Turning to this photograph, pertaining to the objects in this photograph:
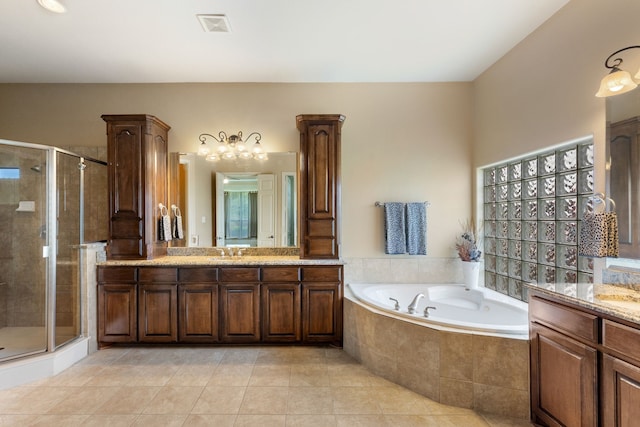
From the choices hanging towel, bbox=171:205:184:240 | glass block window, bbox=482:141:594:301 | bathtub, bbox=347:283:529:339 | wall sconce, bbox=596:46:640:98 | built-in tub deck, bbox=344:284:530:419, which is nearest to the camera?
wall sconce, bbox=596:46:640:98

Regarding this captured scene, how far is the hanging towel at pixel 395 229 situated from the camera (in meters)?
3.33

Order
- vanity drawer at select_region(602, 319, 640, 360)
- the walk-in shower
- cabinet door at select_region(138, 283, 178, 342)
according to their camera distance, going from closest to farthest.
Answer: vanity drawer at select_region(602, 319, 640, 360), the walk-in shower, cabinet door at select_region(138, 283, 178, 342)

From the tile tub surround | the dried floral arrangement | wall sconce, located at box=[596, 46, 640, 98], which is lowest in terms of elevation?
the tile tub surround

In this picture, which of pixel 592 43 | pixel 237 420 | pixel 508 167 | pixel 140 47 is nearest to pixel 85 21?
pixel 140 47

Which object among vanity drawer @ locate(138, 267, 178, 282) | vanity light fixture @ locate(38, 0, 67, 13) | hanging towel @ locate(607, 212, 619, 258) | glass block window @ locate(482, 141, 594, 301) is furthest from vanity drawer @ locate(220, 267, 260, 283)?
hanging towel @ locate(607, 212, 619, 258)

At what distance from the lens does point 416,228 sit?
3.33 metres

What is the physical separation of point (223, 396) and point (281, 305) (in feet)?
3.02

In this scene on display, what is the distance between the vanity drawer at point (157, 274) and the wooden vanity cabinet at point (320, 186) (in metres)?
1.23

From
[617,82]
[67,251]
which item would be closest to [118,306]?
[67,251]

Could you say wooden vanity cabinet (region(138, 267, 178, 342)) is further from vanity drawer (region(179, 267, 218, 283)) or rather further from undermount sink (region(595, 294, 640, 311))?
undermount sink (region(595, 294, 640, 311))

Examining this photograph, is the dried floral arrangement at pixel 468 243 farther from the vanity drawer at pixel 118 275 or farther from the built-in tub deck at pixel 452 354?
the vanity drawer at pixel 118 275

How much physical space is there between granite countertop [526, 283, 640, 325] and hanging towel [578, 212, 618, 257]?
0.64ft

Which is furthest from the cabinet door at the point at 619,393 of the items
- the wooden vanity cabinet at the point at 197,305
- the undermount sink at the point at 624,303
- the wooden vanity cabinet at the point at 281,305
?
the wooden vanity cabinet at the point at 197,305

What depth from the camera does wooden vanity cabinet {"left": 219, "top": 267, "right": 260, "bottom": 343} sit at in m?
2.92
